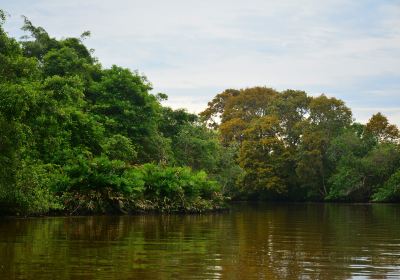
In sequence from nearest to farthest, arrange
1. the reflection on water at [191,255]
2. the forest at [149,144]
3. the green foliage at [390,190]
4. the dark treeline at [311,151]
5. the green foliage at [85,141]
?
the reflection on water at [191,255]
the green foliage at [85,141]
the forest at [149,144]
the green foliage at [390,190]
the dark treeline at [311,151]

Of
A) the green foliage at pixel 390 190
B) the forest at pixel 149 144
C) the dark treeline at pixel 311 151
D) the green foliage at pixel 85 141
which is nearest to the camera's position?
the green foliage at pixel 85 141

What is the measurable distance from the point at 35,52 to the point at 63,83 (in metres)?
16.0

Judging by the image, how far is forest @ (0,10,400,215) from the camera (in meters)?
19.5

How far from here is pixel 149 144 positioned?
34.5 metres

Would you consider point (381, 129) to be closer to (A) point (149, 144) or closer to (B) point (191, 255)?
(A) point (149, 144)

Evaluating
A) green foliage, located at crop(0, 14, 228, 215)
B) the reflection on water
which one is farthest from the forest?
the reflection on water

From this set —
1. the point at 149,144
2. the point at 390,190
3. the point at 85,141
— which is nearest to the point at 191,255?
the point at 85,141

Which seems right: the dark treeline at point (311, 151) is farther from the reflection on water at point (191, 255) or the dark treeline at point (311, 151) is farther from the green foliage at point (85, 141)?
the reflection on water at point (191, 255)

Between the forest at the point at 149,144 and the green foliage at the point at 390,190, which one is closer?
the forest at the point at 149,144

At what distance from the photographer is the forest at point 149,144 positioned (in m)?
19.5

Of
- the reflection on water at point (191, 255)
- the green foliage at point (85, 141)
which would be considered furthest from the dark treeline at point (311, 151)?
the reflection on water at point (191, 255)

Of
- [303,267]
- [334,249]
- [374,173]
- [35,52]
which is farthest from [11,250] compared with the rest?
[374,173]

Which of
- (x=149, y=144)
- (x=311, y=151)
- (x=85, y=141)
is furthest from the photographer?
(x=311, y=151)

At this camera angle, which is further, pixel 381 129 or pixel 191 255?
pixel 381 129
